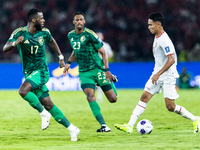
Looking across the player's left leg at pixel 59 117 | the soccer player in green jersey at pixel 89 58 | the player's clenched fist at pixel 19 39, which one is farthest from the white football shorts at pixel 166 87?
the player's clenched fist at pixel 19 39

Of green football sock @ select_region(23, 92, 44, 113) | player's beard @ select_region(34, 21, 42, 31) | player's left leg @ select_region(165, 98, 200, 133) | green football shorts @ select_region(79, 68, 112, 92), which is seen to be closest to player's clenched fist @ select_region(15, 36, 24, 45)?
player's beard @ select_region(34, 21, 42, 31)

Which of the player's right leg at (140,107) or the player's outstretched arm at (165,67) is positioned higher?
the player's outstretched arm at (165,67)

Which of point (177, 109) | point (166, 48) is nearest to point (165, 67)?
point (166, 48)

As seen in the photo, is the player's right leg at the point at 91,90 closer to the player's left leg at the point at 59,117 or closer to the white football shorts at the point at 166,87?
the player's left leg at the point at 59,117

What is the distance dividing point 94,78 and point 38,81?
4.90ft

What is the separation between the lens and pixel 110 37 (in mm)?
31109

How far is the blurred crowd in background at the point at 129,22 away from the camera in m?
30.9

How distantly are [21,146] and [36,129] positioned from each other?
2.56 metres

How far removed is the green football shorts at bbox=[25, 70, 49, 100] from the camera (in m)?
9.34

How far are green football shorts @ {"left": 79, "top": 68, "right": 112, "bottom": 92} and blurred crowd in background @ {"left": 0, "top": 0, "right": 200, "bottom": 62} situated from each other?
1946 centimetres

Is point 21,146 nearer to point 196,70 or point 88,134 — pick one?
point 88,134

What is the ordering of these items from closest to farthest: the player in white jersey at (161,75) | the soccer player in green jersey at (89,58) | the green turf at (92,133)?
1. the green turf at (92,133)
2. the player in white jersey at (161,75)
3. the soccer player in green jersey at (89,58)

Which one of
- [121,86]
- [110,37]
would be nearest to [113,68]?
[121,86]

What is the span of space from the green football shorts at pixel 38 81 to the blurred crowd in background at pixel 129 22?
20.5 metres
